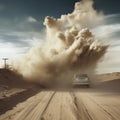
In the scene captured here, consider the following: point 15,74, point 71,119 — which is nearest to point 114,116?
point 71,119

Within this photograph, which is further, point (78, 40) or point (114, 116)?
point (78, 40)

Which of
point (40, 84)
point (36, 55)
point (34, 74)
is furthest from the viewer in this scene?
point (36, 55)

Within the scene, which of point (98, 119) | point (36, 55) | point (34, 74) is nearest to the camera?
point (98, 119)

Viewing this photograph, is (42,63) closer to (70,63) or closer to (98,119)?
(70,63)

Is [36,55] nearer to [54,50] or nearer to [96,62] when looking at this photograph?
[54,50]

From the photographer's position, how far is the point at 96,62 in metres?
49.5

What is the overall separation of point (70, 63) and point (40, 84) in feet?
22.7

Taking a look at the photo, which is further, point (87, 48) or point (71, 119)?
point (87, 48)

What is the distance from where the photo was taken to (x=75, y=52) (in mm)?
47938

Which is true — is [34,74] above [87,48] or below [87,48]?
below

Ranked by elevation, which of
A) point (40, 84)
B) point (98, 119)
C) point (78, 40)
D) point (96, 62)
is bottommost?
point (98, 119)

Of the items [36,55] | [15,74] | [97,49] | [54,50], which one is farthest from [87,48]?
Result: [15,74]

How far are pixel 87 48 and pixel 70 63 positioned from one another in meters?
3.94

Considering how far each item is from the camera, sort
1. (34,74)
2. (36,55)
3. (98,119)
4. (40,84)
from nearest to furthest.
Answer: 1. (98,119)
2. (40,84)
3. (34,74)
4. (36,55)
